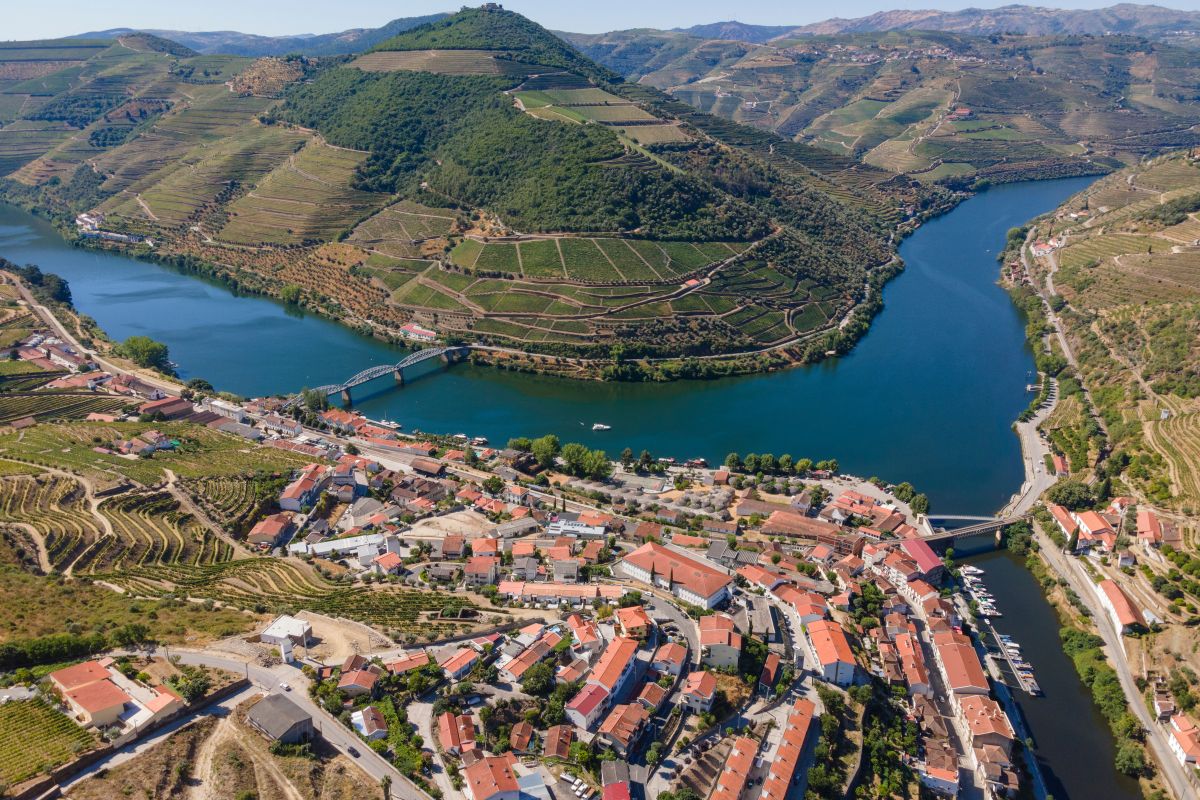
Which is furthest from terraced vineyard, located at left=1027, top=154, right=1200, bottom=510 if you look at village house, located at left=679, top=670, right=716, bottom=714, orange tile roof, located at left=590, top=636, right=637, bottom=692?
orange tile roof, located at left=590, top=636, right=637, bottom=692

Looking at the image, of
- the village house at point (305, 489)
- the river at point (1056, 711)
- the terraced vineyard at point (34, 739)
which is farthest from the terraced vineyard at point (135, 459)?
the river at point (1056, 711)

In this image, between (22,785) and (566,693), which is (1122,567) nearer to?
(566,693)

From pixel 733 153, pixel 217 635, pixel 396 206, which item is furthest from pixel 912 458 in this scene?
pixel 396 206

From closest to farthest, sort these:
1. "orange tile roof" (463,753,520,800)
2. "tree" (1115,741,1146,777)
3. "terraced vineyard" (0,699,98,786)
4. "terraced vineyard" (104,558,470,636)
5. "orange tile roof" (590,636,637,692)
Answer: "terraced vineyard" (0,699,98,786) < "orange tile roof" (463,753,520,800) < "orange tile roof" (590,636,637,692) < "tree" (1115,741,1146,777) < "terraced vineyard" (104,558,470,636)

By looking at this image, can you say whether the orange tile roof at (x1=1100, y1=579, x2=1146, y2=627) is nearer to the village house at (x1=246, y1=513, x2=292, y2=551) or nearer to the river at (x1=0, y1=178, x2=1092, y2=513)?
the river at (x1=0, y1=178, x2=1092, y2=513)

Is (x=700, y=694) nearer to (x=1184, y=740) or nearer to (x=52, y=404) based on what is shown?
(x=1184, y=740)

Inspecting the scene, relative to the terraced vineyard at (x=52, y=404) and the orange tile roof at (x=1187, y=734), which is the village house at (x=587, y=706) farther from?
the terraced vineyard at (x=52, y=404)
